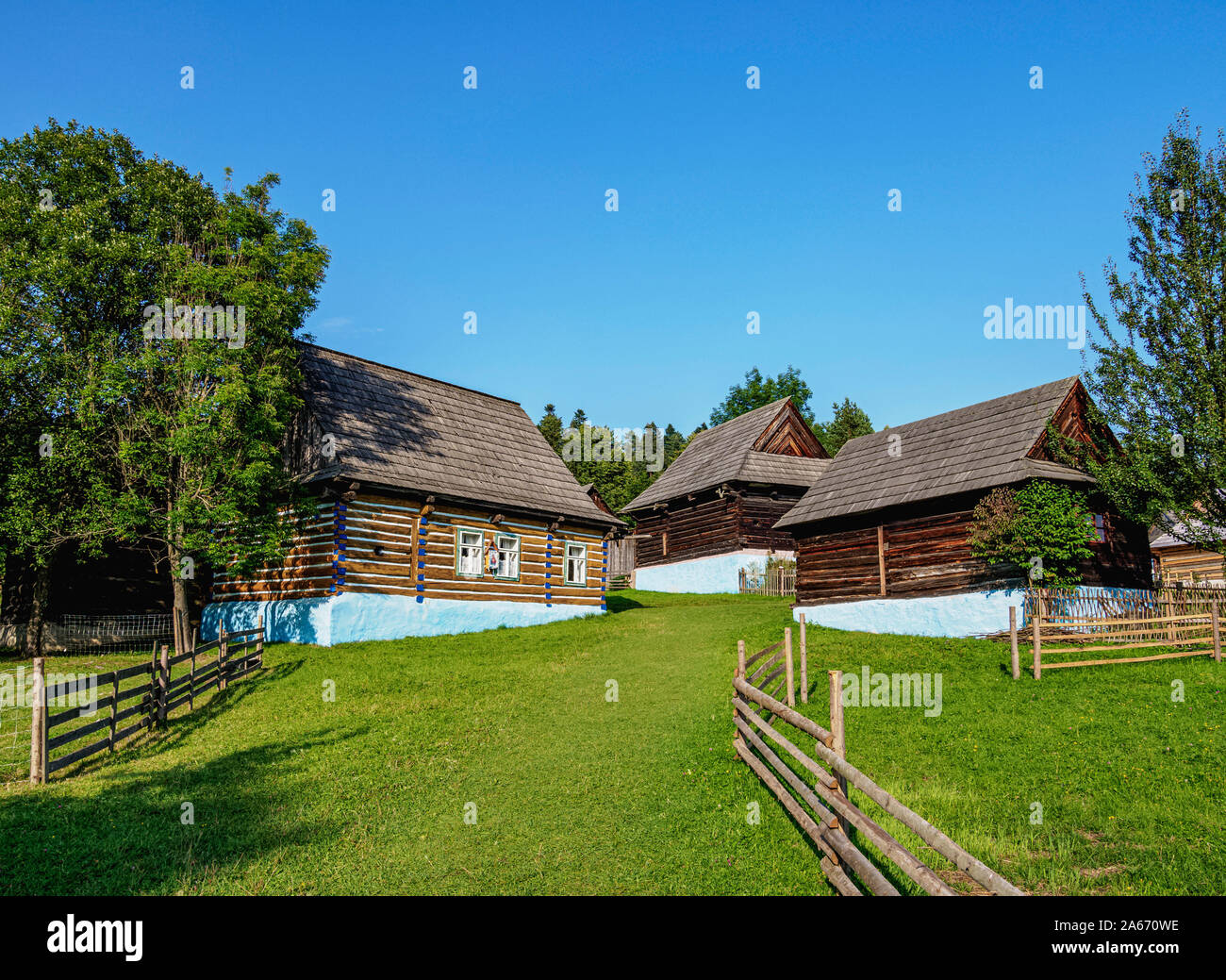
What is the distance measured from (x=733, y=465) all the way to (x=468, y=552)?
616 inches

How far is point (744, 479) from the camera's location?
33469mm

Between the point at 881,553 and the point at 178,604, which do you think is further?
the point at 881,553

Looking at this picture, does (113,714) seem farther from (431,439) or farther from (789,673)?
(431,439)

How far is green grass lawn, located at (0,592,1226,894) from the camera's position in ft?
22.1

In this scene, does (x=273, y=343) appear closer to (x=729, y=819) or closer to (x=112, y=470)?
(x=112, y=470)

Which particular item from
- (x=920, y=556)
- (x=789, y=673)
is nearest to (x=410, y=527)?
(x=789, y=673)

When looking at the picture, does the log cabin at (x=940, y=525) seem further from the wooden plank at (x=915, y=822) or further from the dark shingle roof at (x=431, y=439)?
the wooden plank at (x=915, y=822)

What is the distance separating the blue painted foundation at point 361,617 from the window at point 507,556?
0.91 metres

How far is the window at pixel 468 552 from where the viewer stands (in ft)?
73.0

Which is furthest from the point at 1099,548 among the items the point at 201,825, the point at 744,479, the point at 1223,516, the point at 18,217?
the point at 18,217

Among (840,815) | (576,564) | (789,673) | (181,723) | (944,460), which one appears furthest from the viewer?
(576,564)

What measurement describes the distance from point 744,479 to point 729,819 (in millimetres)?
26144

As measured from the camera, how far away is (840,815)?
6.61m

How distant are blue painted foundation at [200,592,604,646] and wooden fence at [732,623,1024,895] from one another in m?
12.2
